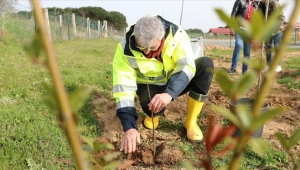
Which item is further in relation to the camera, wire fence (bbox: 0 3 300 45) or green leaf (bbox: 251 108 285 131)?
wire fence (bbox: 0 3 300 45)

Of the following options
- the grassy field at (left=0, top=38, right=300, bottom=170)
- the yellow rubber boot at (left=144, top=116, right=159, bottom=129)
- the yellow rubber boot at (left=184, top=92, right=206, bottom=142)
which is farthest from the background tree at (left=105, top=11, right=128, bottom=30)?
the yellow rubber boot at (left=184, top=92, right=206, bottom=142)

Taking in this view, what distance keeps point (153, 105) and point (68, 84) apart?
186cm

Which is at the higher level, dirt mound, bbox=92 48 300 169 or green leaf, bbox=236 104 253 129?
green leaf, bbox=236 104 253 129

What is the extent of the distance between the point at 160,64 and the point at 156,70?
0.07 meters

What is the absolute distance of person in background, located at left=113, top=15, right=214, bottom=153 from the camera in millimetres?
2232

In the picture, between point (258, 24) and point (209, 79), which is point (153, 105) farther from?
point (258, 24)

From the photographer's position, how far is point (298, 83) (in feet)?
14.3

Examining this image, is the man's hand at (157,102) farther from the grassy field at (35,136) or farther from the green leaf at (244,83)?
the green leaf at (244,83)

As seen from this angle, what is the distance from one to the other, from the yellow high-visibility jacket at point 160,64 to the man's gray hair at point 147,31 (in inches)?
8.0

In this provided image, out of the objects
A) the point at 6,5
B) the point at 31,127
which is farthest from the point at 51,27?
the point at 31,127

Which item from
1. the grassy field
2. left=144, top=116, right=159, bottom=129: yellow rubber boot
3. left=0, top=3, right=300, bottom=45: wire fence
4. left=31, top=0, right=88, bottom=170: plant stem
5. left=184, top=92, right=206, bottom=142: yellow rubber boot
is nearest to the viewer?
left=31, top=0, right=88, bottom=170: plant stem

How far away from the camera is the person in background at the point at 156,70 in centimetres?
223

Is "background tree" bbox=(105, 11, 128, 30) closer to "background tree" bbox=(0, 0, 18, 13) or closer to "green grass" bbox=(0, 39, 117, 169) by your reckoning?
"background tree" bbox=(0, 0, 18, 13)

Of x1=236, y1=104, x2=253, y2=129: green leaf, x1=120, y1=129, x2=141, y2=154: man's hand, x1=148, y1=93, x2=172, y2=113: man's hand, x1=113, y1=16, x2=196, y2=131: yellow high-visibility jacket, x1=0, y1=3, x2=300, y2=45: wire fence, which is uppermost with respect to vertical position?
x1=236, y1=104, x2=253, y2=129: green leaf
